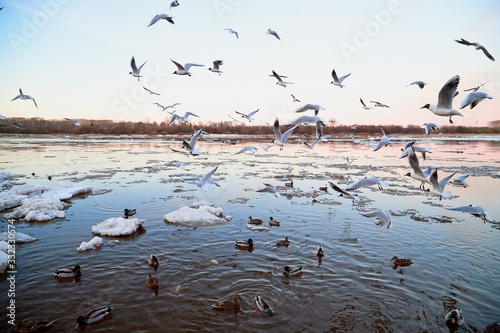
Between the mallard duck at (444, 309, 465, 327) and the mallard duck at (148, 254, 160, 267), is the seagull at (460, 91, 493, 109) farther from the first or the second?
the mallard duck at (148, 254, 160, 267)

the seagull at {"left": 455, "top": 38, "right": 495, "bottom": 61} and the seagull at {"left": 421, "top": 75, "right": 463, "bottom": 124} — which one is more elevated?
the seagull at {"left": 455, "top": 38, "right": 495, "bottom": 61}

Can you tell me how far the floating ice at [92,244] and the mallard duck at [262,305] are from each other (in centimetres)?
550

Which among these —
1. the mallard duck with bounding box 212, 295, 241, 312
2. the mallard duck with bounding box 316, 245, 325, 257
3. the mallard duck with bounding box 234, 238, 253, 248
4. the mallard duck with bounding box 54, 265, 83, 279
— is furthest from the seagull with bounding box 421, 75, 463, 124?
the mallard duck with bounding box 54, 265, 83, 279

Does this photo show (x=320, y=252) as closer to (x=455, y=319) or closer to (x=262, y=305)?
(x=262, y=305)

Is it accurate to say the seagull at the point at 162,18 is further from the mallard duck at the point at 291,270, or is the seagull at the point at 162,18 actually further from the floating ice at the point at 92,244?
the mallard duck at the point at 291,270

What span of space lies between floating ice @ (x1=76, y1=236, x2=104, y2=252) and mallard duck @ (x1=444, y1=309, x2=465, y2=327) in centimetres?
907

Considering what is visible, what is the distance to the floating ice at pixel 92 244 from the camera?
831 centimetres

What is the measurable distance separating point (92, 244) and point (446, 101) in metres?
10.1

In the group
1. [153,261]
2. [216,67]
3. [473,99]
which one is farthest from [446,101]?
[153,261]

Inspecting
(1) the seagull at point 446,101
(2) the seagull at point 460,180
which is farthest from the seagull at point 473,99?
(2) the seagull at point 460,180

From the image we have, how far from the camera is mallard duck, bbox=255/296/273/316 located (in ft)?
18.6

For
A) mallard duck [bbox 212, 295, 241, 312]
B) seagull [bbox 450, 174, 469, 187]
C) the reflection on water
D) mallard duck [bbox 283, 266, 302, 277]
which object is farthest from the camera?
seagull [bbox 450, 174, 469, 187]

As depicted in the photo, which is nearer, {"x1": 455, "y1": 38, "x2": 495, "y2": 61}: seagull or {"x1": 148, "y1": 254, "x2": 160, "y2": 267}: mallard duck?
{"x1": 455, "y1": 38, "x2": 495, "y2": 61}: seagull

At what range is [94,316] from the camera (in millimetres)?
5316
